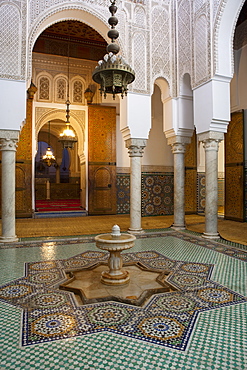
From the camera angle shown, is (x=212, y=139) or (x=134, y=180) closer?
(x=212, y=139)

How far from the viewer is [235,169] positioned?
22.0 ft

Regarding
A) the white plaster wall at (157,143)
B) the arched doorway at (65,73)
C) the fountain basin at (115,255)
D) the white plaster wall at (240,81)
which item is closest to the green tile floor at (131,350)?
the fountain basin at (115,255)

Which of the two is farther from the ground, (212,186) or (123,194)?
(212,186)

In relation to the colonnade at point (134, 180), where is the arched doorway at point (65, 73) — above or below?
above

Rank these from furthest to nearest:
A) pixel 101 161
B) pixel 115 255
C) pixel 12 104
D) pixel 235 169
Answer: pixel 101 161 < pixel 235 169 < pixel 12 104 < pixel 115 255

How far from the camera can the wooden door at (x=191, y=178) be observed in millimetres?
8094

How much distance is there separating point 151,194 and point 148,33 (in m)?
4.11

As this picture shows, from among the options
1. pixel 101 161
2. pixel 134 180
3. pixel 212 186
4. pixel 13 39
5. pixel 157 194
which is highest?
pixel 13 39

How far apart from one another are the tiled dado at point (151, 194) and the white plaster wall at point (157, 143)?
0.39 m

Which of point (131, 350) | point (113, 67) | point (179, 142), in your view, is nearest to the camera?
point (131, 350)

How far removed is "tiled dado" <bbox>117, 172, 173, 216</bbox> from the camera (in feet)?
26.3

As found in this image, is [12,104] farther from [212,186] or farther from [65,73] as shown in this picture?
[65,73]

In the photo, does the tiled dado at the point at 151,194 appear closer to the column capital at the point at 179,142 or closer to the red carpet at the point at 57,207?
the red carpet at the point at 57,207

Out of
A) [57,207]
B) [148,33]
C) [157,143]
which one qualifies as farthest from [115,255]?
[57,207]
